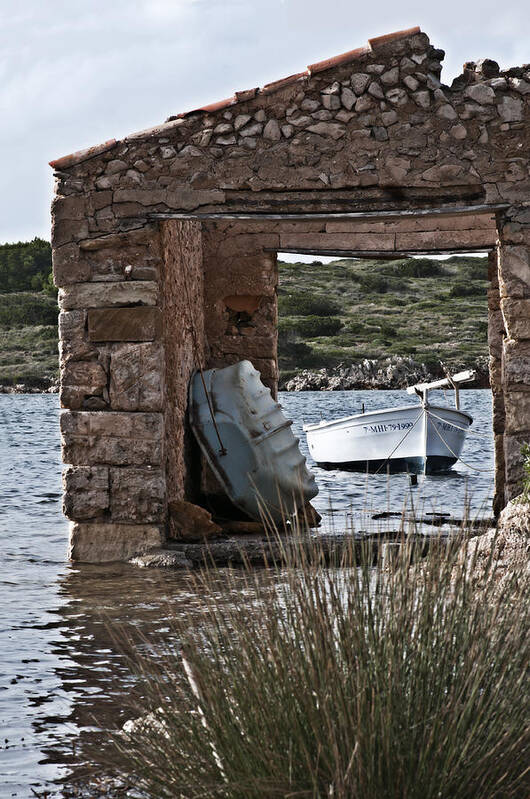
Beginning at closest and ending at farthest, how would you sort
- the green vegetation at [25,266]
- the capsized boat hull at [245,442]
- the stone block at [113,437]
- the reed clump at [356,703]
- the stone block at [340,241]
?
the reed clump at [356,703], the stone block at [113,437], the capsized boat hull at [245,442], the stone block at [340,241], the green vegetation at [25,266]

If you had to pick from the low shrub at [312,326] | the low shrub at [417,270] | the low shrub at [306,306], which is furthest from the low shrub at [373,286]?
the low shrub at [312,326]

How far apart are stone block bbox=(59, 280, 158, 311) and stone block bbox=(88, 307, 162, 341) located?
6cm

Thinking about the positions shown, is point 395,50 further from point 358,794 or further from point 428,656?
point 358,794

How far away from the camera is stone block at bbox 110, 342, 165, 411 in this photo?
706 cm

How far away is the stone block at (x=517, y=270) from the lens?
6656 mm

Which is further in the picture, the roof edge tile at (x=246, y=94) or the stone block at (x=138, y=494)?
the stone block at (x=138, y=494)

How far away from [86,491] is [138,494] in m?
0.38

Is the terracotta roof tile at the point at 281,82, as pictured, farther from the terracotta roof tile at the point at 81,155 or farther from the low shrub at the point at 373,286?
the low shrub at the point at 373,286

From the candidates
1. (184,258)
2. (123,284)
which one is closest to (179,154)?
(123,284)

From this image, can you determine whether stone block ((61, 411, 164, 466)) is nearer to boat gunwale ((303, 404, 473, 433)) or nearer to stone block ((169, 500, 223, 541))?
stone block ((169, 500, 223, 541))

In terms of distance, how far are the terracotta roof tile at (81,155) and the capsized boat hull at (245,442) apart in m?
2.27

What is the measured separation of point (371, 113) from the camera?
22.1ft

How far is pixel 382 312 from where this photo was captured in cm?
5772

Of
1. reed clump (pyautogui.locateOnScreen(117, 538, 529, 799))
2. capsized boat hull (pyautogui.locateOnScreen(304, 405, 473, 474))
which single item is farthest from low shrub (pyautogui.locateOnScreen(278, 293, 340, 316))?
reed clump (pyautogui.locateOnScreen(117, 538, 529, 799))
